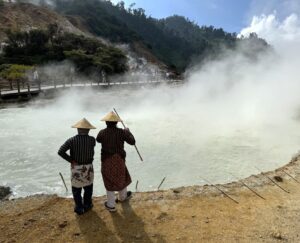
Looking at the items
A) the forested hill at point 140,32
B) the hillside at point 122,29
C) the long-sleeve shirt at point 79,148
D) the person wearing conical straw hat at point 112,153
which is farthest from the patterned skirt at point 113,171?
the forested hill at point 140,32

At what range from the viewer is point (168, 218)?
19.7 ft

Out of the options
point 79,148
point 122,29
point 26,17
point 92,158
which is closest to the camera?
point 79,148

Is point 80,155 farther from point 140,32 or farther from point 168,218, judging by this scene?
point 140,32

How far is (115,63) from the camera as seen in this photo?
53156 millimetres

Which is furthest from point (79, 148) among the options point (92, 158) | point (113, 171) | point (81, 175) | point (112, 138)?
point (113, 171)

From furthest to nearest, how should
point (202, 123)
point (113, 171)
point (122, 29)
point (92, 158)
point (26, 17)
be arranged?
point (122, 29), point (26, 17), point (202, 123), point (113, 171), point (92, 158)

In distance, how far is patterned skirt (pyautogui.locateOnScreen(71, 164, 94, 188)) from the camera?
5.87 meters

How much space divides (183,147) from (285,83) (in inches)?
448

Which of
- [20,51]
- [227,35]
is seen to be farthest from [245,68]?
[227,35]

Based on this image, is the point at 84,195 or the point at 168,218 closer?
the point at 168,218

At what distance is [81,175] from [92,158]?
311 millimetres

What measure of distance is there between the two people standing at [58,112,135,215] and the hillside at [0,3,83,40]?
59.3m

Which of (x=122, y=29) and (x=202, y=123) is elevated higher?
(x=122, y=29)

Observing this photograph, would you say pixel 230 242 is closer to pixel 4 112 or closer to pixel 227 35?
pixel 4 112
